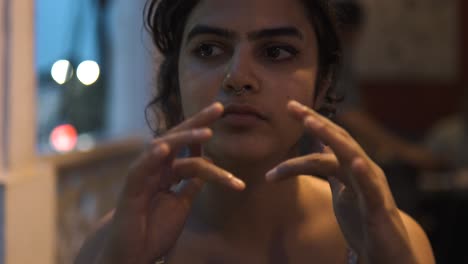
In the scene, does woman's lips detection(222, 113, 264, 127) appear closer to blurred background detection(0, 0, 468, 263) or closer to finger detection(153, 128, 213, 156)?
finger detection(153, 128, 213, 156)

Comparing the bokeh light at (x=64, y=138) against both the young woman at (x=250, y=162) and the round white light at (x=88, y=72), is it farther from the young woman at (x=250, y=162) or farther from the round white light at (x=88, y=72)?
the young woman at (x=250, y=162)

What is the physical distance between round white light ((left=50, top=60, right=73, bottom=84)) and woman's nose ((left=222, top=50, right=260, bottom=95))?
3.17 ft

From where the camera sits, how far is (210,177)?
25.3 inches

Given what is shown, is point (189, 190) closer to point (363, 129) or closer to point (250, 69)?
point (250, 69)

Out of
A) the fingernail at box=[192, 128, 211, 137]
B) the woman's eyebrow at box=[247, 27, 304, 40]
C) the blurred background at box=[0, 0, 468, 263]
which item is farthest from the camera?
the blurred background at box=[0, 0, 468, 263]

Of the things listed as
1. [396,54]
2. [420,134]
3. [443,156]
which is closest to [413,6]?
[396,54]

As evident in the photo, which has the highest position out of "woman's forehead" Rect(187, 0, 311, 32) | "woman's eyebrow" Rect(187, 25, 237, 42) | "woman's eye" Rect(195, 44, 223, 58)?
"woman's forehead" Rect(187, 0, 311, 32)

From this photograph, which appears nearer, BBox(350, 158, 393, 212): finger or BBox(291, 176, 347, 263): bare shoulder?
BBox(350, 158, 393, 212): finger

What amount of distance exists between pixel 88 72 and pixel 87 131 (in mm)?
166

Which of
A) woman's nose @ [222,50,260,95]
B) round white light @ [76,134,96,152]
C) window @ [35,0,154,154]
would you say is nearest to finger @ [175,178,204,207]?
woman's nose @ [222,50,260,95]

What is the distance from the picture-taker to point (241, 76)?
0.69 m

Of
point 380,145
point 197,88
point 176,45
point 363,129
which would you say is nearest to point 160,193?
point 197,88

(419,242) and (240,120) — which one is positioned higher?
(240,120)

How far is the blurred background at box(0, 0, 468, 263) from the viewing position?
1076 mm
